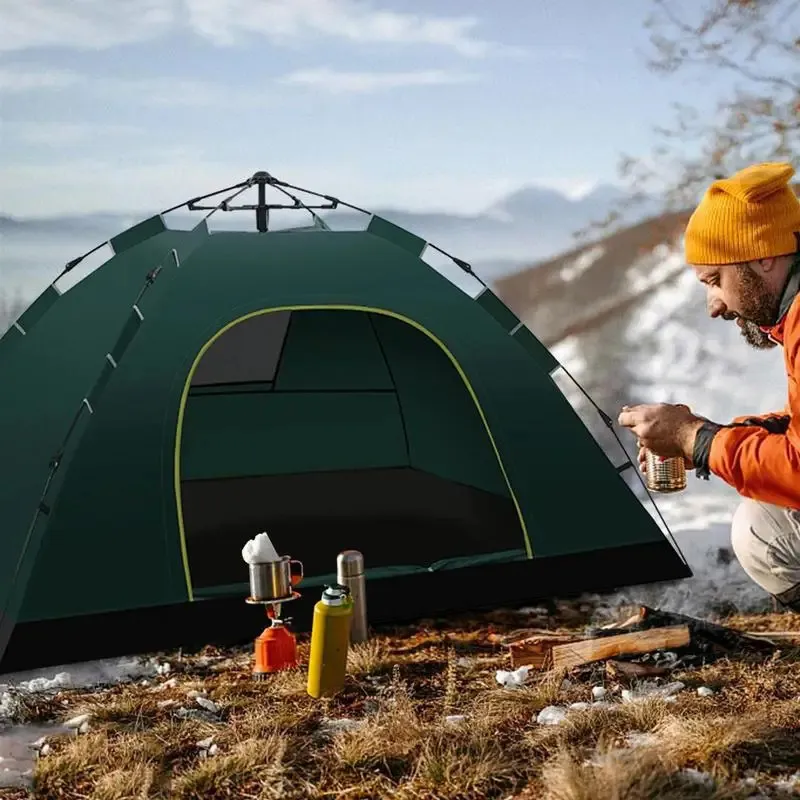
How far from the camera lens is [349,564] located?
382cm

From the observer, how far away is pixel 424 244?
4.65 meters

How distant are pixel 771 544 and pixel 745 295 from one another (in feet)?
2.51

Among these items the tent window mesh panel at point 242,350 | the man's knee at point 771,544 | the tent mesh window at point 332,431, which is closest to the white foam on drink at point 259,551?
the tent mesh window at point 332,431

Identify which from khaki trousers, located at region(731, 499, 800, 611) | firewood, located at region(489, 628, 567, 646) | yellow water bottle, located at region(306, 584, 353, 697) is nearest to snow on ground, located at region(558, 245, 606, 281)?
firewood, located at region(489, 628, 567, 646)

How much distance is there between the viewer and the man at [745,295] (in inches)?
110

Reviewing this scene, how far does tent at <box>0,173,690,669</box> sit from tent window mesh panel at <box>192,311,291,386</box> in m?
0.01

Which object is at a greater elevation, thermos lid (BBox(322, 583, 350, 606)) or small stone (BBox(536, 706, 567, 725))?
thermos lid (BBox(322, 583, 350, 606))

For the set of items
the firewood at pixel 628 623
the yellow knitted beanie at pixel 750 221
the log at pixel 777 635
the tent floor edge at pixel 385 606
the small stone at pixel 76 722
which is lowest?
the small stone at pixel 76 722

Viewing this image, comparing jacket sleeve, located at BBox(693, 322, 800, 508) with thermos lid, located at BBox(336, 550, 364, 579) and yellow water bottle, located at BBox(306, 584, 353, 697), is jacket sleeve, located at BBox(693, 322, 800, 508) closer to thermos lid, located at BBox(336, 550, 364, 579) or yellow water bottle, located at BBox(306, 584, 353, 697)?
yellow water bottle, located at BBox(306, 584, 353, 697)

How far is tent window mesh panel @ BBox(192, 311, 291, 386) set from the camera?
223 inches

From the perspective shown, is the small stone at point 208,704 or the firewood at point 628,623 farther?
the firewood at point 628,623

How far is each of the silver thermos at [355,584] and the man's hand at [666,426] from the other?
1227 millimetres

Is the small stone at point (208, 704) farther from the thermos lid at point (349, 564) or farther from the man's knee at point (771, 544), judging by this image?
the man's knee at point (771, 544)

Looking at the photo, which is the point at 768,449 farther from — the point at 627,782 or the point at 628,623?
the point at 628,623
